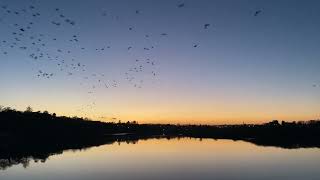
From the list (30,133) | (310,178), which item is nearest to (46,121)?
(30,133)

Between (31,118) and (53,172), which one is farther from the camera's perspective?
(31,118)

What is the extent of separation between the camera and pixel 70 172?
144 ft

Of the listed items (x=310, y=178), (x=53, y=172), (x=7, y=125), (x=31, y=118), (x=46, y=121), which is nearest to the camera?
(x=310, y=178)

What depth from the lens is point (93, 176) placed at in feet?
135

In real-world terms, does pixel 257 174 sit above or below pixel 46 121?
below

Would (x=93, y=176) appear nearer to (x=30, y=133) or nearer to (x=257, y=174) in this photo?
(x=257, y=174)

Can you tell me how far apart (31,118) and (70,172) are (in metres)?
135

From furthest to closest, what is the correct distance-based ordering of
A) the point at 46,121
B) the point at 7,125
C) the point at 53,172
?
the point at 46,121 → the point at 7,125 → the point at 53,172

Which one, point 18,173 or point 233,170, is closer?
point 18,173

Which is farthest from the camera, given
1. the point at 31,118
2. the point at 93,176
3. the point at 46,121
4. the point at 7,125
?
the point at 46,121

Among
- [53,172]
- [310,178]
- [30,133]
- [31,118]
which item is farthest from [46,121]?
[310,178]

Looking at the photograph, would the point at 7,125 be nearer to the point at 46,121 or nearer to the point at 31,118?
the point at 31,118

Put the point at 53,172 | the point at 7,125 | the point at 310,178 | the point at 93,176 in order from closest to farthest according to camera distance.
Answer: the point at 310,178
the point at 93,176
the point at 53,172
the point at 7,125

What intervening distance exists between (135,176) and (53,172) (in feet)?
31.2
